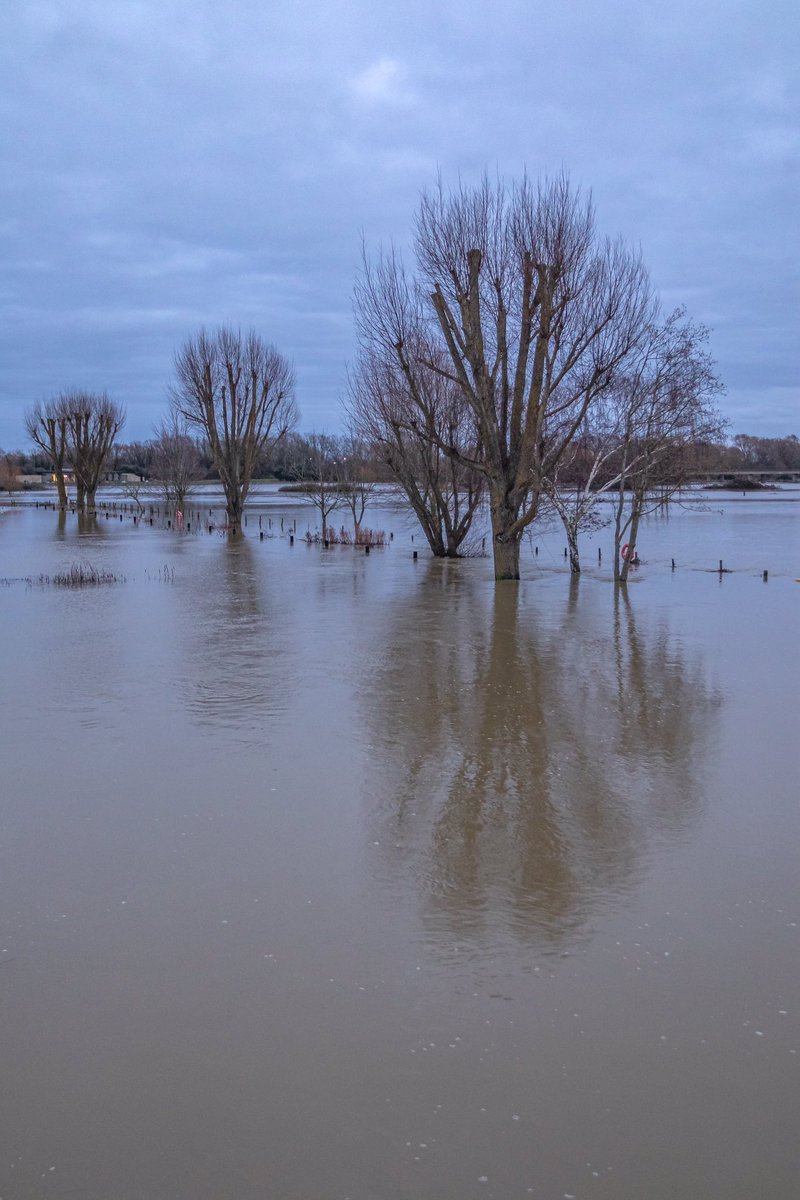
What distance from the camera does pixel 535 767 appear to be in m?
7.69

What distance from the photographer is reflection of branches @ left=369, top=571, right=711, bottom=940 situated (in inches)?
216

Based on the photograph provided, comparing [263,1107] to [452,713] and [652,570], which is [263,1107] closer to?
[452,713]

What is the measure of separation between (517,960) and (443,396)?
78.5 feet

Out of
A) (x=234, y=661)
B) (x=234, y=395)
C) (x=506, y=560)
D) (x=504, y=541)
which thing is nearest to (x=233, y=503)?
(x=234, y=395)

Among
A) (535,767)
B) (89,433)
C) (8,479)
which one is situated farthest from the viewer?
(8,479)

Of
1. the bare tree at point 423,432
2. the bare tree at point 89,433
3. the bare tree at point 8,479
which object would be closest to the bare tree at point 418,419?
the bare tree at point 423,432

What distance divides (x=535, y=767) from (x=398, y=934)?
304 centimetres

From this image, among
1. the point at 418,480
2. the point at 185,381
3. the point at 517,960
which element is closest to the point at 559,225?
the point at 418,480

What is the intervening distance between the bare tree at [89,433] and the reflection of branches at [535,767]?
5727cm

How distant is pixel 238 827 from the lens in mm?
6324

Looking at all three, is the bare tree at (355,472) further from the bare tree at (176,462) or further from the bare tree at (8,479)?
the bare tree at (8,479)

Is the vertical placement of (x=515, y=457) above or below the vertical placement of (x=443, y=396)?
below

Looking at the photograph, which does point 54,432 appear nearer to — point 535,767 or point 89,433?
point 89,433

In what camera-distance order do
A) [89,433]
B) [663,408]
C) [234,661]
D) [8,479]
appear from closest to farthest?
[234,661] < [663,408] < [89,433] < [8,479]
